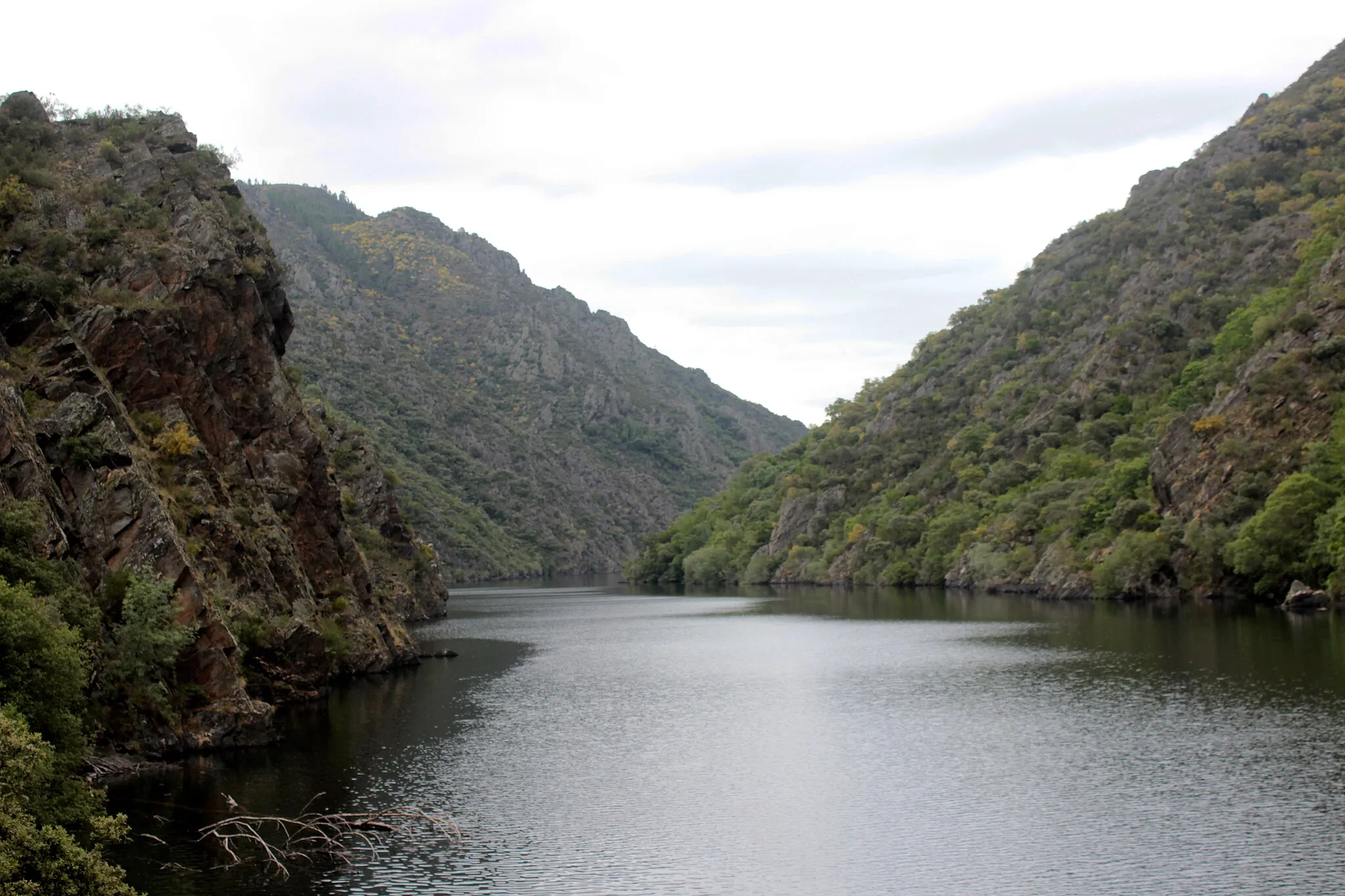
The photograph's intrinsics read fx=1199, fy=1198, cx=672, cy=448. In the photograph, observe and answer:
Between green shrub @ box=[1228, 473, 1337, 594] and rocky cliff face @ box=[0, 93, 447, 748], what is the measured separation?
209 feet

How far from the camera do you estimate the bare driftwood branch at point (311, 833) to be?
1195 inches

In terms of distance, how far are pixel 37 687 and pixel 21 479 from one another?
1080 cm

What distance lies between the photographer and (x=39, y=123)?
67.1m

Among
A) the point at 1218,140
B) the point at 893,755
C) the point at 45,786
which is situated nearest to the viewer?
the point at 45,786

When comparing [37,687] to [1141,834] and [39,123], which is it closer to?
[1141,834]

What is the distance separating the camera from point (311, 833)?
3288 cm

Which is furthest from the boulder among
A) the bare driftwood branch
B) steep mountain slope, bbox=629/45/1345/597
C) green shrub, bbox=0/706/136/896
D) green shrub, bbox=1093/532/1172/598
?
green shrub, bbox=0/706/136/896

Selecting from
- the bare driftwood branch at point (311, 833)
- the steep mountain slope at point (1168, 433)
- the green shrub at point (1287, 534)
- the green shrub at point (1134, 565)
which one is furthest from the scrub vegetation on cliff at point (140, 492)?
the steep mountain slope at point (1168, 433)

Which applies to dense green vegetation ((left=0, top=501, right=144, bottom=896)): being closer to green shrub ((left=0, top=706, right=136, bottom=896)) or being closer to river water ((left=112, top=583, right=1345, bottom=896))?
green shrub ((left=0, top=706, right=136, bottom=896))

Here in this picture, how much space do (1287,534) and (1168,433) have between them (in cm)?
2953

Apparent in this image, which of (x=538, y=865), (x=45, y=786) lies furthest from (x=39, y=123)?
(x=538, y=865)

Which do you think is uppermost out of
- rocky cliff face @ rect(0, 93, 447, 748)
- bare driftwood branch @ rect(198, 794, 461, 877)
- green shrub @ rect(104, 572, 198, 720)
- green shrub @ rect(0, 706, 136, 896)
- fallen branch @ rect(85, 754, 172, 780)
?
rocky cliff face @ rect(0, 93, 447, 748)

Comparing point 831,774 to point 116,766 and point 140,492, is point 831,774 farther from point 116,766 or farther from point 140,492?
point 140,492

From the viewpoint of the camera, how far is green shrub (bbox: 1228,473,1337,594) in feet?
294
